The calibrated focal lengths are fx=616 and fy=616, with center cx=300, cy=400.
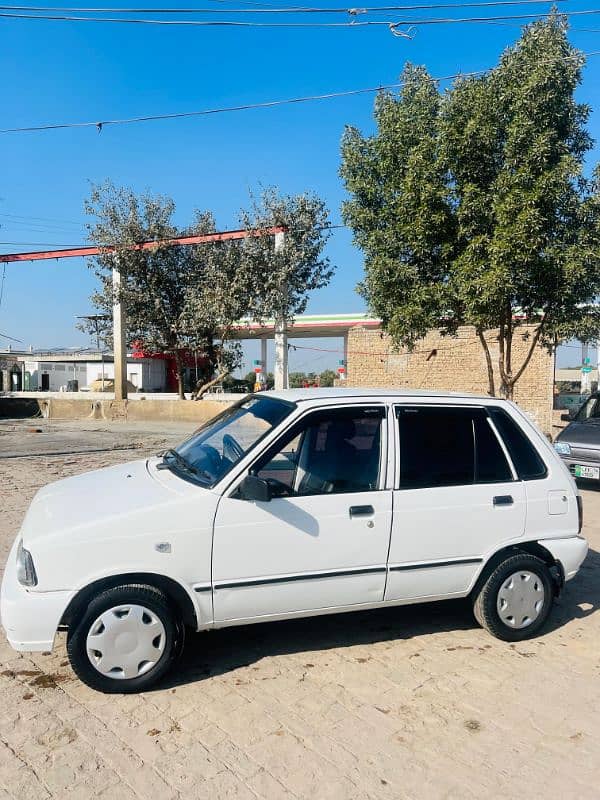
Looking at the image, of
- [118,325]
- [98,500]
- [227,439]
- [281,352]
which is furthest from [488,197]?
[118,325]

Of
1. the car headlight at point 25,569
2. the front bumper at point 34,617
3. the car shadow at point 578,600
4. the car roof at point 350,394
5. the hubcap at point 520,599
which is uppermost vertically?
the car roof at point 350,394

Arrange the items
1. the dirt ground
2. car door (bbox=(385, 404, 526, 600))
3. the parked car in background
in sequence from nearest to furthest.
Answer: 1. the dirt ground
2. car door (bbox=(385, 404, 526, 600))
3. the parked car in background

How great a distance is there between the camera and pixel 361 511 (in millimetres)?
3795

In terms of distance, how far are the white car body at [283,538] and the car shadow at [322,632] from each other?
0.42 meters

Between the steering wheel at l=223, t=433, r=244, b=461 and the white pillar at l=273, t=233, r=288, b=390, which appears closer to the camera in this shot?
the steering wheel at l=223, t=433, r=244, b=461

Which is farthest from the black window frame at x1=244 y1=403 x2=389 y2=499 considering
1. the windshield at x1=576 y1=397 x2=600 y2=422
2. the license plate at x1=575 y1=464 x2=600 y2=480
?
the windshield at x1=576 y1=397 x2=600 y2=422

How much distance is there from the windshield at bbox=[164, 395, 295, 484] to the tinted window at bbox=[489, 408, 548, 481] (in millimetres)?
1523

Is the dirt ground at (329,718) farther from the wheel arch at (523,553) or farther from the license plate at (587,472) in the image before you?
the license plate at (587,472)

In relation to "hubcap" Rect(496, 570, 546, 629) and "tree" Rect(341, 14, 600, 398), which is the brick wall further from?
"hubcap" Rect(496, 570, 546, 629)

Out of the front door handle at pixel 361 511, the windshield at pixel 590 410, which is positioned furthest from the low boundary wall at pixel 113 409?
the front door handle at pixel 361 511

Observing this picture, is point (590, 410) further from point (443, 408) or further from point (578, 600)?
point (443, 408)

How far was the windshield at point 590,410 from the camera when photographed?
10984 mm

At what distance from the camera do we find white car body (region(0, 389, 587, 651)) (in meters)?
3.33

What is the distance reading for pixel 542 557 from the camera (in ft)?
14.3
